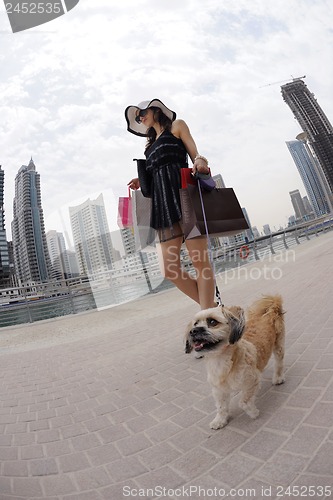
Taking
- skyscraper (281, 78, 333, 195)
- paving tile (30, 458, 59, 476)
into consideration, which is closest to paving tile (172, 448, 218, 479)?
paving tile (30, 458, 59, 476)

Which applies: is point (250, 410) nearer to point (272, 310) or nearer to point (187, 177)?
point (272, 310)

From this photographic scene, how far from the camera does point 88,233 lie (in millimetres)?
13672

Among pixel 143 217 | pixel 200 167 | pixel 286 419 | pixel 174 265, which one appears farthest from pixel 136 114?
pixel 286 419

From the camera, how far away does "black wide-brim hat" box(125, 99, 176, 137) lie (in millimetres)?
2646

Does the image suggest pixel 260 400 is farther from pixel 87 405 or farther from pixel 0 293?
pixel 0 293

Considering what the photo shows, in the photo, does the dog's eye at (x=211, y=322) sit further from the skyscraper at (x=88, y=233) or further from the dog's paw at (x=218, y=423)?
the skyscraper at (x=88, y=233)

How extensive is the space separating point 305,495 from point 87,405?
175cm

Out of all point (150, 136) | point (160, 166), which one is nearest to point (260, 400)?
point (160, 166)

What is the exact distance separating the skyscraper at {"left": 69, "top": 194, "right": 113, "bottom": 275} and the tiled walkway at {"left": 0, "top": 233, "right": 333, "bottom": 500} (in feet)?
32.5

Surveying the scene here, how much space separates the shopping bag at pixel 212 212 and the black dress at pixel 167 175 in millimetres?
389

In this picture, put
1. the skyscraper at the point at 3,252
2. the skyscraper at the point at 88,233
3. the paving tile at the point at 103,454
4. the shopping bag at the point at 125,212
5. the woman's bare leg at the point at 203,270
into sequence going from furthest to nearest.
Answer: the skyscraper at the point at 3,252 < the skyscraper at the point at 88,233 < the shopping bag at the point at 125,212 < the woman's bare leg at the point at 203,270 < the paving tile at the point at 103,454

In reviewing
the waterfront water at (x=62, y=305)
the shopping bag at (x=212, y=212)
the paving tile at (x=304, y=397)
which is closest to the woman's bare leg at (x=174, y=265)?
the shopping bag at (x=212, y=212)

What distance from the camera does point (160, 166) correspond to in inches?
101

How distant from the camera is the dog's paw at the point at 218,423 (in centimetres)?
152
